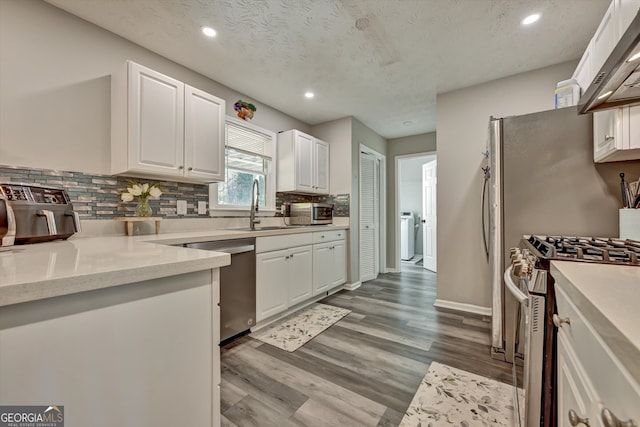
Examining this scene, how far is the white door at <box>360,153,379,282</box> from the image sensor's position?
3970 mm

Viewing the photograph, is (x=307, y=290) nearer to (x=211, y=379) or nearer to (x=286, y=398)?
(x=286, y=398)

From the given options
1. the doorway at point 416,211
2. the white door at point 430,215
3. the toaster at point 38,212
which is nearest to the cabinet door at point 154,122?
the toaster at point 38,212

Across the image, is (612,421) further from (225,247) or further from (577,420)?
(225,247)

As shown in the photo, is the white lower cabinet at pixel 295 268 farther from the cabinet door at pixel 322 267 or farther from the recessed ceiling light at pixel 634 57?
the recessed ceiling light at pixel 634 57

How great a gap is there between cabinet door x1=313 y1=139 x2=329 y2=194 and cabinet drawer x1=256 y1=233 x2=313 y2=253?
0.96 meters

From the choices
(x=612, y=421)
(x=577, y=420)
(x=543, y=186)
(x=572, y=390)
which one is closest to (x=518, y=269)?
(x=572, y=390)

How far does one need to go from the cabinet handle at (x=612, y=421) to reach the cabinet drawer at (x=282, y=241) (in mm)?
2109

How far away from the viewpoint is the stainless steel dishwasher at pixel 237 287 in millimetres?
1974

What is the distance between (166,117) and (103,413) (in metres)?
1.95

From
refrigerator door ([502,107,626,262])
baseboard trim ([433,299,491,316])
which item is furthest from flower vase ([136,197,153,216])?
baseboard trim ([433,299,491,316])

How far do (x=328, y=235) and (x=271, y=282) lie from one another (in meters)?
1.06

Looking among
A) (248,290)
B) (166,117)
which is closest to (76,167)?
(166,117)

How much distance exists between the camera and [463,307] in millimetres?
2775

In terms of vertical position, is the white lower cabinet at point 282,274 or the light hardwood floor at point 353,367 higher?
the white lower cabinet at point 282,274
